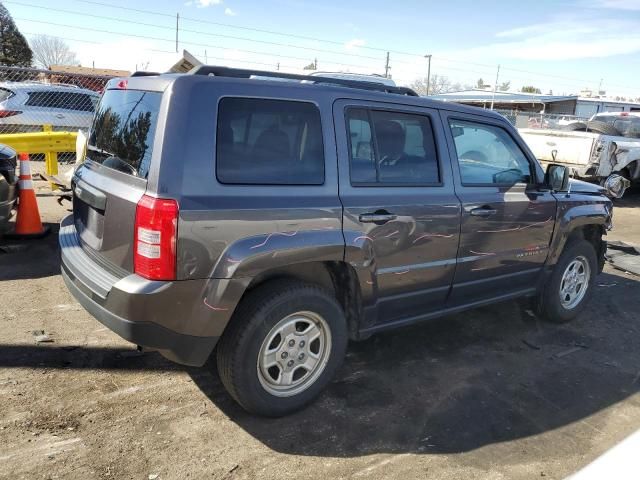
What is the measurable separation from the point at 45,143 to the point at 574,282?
7789 mm

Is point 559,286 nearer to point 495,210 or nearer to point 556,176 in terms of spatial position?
point 556,176

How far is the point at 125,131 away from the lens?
3.02m

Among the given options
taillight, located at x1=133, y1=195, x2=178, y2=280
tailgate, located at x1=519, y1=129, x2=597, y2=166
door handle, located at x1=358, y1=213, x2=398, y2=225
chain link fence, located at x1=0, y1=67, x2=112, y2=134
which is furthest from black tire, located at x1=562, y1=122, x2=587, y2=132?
taillight, located at x1=133, y1=195, x2=178, y2=280

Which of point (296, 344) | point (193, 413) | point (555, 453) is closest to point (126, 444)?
point (193, 413)

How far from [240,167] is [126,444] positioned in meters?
1.58

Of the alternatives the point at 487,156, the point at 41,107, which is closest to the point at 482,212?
the point at 487,156

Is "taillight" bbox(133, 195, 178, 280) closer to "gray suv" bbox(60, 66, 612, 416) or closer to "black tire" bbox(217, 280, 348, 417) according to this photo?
"gray suv" bbox(60, 66, 612, 416)

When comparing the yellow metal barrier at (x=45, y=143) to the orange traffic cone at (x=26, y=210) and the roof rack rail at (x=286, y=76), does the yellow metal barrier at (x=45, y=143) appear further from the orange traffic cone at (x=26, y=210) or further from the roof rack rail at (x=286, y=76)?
the roof rack rail at (x=286, y=76)

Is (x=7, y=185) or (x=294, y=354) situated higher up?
(x=7, y=185)

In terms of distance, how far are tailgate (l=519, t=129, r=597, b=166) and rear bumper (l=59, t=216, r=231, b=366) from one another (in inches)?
379

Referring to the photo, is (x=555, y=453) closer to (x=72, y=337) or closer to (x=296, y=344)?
(x=296, y=344)

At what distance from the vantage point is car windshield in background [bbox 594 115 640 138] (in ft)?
43.0

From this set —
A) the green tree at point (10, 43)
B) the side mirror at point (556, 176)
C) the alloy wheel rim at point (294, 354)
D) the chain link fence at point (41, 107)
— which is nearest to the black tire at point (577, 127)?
the side mirror at point (556, 176)

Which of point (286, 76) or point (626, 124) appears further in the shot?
point (626, 124)
